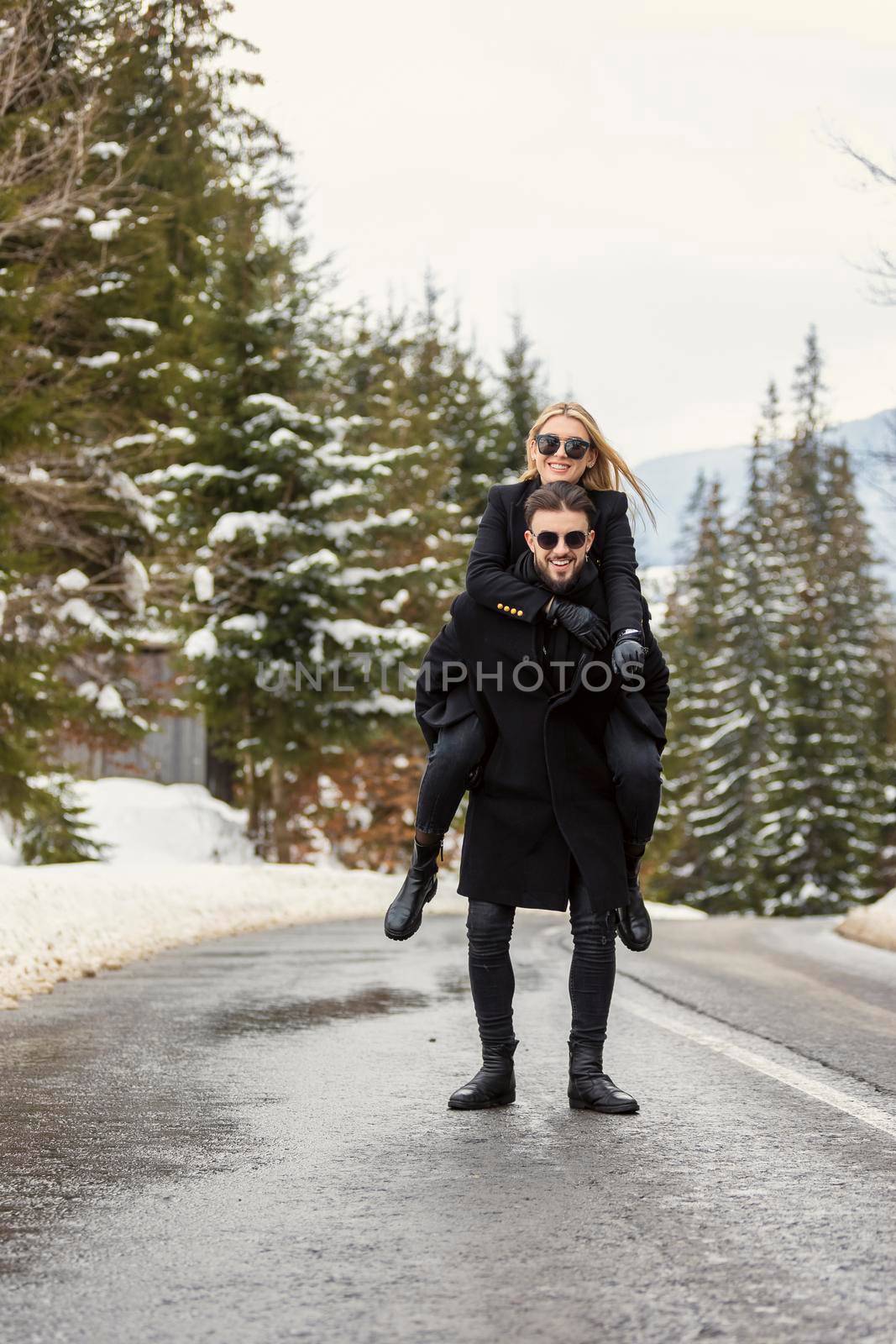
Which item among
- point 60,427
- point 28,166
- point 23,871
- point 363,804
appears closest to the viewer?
point 23,871

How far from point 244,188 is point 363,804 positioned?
43.0 feet

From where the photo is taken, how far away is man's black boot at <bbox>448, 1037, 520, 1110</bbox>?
5387 millimetres

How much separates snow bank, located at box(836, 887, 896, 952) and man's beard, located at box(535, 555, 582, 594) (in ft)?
38.8

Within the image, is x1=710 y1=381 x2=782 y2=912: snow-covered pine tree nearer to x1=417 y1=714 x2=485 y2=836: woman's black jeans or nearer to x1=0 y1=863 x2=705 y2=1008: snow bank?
x1=0 y1=863 x2=705 y2=1008: snow bank

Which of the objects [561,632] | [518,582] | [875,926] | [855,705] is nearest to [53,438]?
[875,926]

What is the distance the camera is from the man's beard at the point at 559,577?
5.44m

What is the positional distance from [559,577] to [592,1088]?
5.49ft

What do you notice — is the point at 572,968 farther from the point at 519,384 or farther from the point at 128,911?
the point at 519,384

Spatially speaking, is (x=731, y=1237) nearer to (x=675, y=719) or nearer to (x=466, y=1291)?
(x=466, y=1291)

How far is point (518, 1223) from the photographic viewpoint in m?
3.79

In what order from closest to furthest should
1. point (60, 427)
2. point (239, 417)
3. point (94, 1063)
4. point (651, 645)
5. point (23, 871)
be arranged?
point (651, 645) < point (94, 1063) < point (23, 871) < point (60, 427) < point (239, 417)

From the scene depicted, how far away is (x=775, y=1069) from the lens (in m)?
6.25

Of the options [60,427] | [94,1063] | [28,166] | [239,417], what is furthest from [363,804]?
[94,1063]

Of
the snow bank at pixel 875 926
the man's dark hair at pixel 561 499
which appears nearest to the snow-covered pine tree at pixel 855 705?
the snow bank at pixel 875 926
